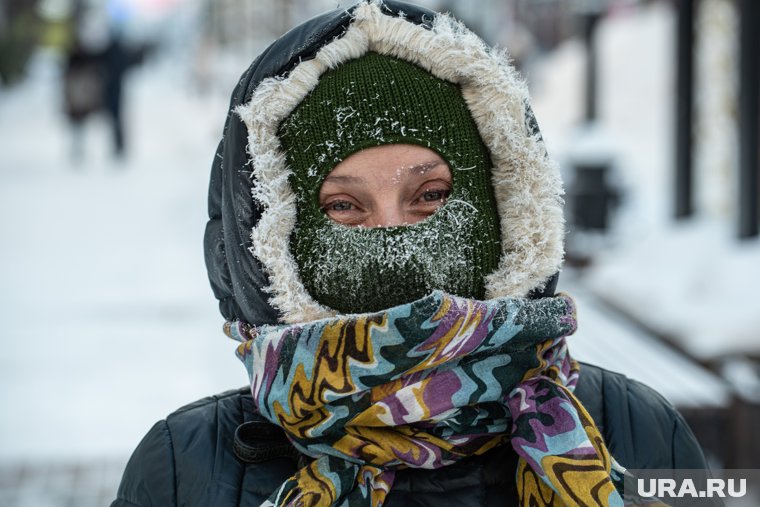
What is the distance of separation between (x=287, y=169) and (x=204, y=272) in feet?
23.5

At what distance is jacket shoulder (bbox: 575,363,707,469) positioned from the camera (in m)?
1.75

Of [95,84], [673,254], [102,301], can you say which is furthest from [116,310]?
[95,84]

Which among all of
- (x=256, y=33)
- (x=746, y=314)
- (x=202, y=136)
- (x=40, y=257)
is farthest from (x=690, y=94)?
(x=256, y=33)

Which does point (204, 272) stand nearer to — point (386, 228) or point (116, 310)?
point (116, 310)

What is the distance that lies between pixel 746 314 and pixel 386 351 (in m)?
4.21

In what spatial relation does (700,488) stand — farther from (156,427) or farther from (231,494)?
(156,427)

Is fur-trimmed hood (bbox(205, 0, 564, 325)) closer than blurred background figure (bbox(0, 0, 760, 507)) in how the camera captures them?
Yes

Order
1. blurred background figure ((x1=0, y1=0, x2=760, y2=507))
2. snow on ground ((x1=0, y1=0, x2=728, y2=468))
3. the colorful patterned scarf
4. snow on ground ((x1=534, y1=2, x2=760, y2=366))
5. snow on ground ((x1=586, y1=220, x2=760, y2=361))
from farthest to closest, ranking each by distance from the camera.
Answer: snow on ground ((x1=534, y1=2, x2=760, y2=366))
snow on ground ((x1=586, y1=220, x2=760, y2=361))
snow on ground ((x1=0, y1=0, x2=728, y2=468))
blurred background figure ((x1=0, y1=0, x2=760, y2=507))
the colorful patterned scarf

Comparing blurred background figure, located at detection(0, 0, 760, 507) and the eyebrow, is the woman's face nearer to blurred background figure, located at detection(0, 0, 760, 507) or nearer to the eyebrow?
the eyebrow

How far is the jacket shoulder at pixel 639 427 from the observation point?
1749mm

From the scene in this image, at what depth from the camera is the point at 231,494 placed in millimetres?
1684

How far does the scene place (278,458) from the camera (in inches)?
69.2
